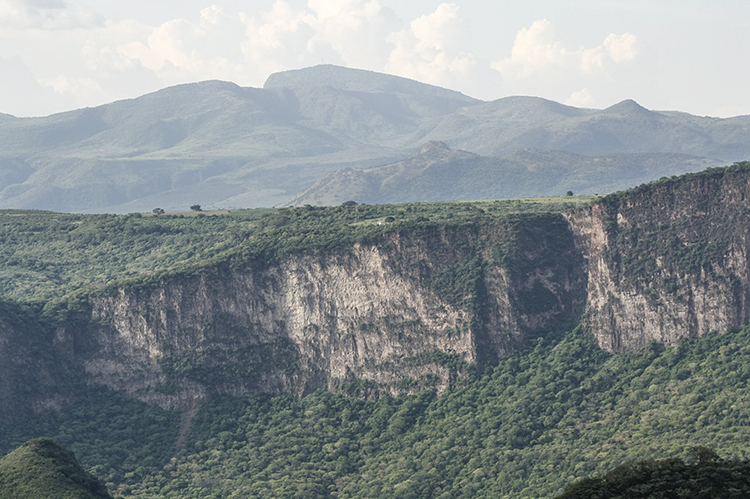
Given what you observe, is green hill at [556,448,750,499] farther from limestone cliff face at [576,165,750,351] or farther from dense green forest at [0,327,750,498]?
limestone cliff face at [576,165,750,351]

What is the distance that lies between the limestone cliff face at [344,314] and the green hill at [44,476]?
4506 centimetres

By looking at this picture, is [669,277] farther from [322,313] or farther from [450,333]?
[322,313]

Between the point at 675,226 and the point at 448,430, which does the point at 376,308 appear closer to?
A: the point at 448,430

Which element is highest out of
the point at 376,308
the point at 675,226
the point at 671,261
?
the point at 675,226

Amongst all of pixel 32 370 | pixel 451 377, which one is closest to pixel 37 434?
pixel 32 370

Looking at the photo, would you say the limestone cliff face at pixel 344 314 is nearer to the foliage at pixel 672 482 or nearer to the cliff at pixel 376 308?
the cliff at pixel 376 308

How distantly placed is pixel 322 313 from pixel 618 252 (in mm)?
45394

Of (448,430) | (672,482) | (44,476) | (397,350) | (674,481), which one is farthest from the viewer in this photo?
(397,350)

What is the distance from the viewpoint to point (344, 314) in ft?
574

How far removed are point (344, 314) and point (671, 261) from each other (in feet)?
161

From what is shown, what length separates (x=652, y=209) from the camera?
165000 millimetres

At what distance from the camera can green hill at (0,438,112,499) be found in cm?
11794

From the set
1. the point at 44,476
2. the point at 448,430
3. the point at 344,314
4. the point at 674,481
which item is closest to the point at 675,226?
the point at 448,430

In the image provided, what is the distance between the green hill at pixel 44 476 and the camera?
387 feet
